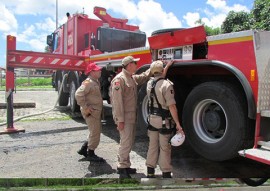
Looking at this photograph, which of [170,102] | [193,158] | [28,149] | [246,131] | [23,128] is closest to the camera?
[246,131]

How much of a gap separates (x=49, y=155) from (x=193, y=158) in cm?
234

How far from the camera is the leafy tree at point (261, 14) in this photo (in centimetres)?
1167

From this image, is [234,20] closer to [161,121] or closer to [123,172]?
[161,121]

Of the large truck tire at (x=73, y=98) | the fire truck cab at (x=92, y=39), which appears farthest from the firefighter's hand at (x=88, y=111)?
the large truck tire at (x=73, y=98)

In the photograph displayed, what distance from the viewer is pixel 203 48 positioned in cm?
413

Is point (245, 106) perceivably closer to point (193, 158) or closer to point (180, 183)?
point (180, 183)

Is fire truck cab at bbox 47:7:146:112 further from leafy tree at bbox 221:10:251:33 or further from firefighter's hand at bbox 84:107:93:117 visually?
leafy tree at bbox 221:10:251:33

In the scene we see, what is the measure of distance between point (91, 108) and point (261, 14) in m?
10.3

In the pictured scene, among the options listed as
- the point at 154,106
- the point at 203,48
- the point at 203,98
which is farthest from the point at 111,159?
the point at 203,48

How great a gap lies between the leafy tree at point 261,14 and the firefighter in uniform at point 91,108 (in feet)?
27.6

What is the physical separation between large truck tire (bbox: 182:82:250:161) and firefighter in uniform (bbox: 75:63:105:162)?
143 cm

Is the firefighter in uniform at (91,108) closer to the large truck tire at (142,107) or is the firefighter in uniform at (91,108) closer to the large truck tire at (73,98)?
the large truck tire at (142,107)

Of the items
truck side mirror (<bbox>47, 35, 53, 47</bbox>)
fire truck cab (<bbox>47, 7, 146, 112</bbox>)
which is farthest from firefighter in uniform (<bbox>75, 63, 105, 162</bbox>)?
truck side mirror (<bbox>47, 35, 53, 47</bbox>)

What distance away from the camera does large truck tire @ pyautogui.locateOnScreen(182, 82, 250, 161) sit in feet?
11.9
